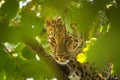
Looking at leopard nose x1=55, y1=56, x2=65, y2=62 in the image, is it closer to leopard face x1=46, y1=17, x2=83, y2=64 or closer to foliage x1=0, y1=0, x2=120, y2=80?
leopard face x1=46, y1=17, x2=83, y2=64

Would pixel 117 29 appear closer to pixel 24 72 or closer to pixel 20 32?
pixel 20 32

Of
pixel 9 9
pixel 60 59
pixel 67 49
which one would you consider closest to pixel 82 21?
pixel 9 9

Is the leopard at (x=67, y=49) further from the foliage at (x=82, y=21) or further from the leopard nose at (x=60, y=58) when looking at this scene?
Result: the foliage at (x=82, y=21)

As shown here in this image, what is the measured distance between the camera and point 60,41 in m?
2.84

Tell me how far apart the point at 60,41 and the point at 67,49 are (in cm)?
9

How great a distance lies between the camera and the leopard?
259 cm

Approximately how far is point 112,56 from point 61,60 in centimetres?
156

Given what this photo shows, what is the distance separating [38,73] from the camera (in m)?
2.30

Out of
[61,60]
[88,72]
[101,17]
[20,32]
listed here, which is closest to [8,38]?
[20,32]

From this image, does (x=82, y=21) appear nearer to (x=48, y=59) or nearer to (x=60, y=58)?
(x=48, y=59)

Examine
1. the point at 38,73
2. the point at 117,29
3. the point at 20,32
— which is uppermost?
the point at 117,29

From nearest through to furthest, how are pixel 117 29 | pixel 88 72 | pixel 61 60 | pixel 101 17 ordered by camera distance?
pixel 117 29
pixel 101 17
pixel 61 60
pixel 88 72

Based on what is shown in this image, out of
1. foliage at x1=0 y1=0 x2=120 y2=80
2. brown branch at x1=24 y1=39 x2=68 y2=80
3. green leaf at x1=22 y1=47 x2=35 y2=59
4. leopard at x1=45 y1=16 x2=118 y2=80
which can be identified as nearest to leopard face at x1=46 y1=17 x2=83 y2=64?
leopard at x1=45 y1=16 x2=118 y2=80

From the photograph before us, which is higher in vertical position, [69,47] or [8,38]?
[8,38]
